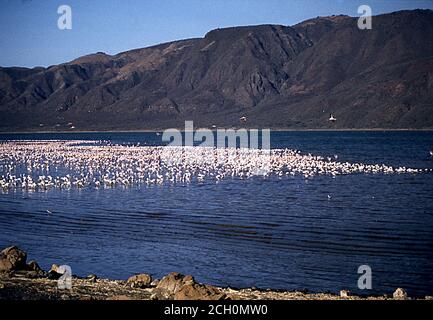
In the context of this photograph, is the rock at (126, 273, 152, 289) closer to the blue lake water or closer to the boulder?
the boulder

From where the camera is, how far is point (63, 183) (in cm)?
3656

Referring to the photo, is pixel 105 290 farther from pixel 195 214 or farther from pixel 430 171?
pixel 430 171

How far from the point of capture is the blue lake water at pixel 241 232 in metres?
16.4

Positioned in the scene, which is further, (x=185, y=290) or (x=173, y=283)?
(x=173, y=283)

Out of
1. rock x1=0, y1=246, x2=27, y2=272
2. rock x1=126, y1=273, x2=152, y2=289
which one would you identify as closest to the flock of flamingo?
rock x1=0, y1=246, x2=27, y2=272

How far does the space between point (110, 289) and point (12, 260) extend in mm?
2909

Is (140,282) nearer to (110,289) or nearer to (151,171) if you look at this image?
(110,289)

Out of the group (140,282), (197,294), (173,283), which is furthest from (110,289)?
(197,294)

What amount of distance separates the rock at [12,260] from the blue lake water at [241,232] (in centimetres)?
218

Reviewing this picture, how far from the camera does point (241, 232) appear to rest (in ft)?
71.5

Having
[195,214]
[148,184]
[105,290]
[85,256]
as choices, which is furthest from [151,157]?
[105,290]

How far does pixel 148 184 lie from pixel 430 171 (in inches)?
756

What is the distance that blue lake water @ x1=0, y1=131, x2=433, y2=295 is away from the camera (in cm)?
1639

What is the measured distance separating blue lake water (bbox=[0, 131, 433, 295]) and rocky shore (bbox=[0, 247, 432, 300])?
2.13 meters
